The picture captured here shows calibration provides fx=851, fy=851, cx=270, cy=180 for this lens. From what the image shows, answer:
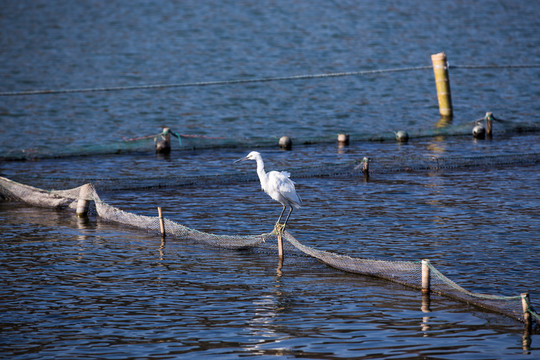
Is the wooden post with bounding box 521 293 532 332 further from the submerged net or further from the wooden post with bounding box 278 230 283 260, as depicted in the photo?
the wooden post with bounding box 278 230 283 260

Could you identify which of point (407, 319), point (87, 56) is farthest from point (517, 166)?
point (87, 56)

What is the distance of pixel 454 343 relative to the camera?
10.5 meters

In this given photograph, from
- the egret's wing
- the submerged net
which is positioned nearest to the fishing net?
the submerged net

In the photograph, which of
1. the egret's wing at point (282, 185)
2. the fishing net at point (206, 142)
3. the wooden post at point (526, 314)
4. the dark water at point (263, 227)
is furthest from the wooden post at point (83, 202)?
the wooden post at point (526, 314)

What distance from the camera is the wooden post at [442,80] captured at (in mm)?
30078

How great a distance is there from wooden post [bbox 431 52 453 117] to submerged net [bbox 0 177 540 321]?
15.3 meters

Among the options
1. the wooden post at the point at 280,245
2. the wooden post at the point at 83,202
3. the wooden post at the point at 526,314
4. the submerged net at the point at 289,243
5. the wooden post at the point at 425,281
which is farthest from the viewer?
the wooden post at the point at 83,202

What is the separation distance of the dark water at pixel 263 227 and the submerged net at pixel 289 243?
0.16 m

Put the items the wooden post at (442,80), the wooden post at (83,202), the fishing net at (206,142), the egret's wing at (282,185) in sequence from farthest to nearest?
the wooden post at (442,80), the fishing net at (206,142), the wooden post at (83,202), the egret's wing at (282,185)

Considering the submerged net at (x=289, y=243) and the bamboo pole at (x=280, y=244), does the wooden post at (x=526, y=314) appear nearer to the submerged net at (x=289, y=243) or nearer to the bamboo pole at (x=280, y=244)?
the submerged net at (x=289, y=243)

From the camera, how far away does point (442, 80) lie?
30.9 metres

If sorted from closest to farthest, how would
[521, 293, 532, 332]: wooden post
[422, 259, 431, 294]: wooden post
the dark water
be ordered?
[521, 293, 532, 332]: wooden post → the dark water → [422, 259, 431, 294]: wooden post

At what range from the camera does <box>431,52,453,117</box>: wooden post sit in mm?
30078

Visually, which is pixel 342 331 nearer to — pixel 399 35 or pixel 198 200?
pixel 198 200
